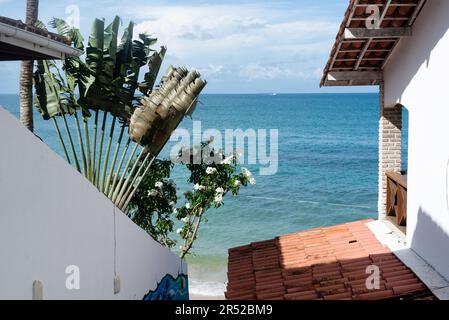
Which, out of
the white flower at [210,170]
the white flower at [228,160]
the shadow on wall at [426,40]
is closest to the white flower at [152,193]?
the white flower at [210,170]

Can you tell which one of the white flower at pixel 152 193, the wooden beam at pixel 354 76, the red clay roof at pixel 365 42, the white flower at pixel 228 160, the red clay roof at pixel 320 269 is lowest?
the red clay roof at pixel 320 269

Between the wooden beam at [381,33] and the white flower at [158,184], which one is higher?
the wooden beam at [381,33]

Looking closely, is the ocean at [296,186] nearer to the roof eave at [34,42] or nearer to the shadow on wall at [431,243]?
the shadow on wall at [431,243]

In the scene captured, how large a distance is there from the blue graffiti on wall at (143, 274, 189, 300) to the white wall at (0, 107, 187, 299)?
4.33 ft

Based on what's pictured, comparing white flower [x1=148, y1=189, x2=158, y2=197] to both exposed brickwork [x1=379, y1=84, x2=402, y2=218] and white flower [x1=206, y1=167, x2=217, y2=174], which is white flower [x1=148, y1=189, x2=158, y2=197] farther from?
exposed brickwork [x1=379, y1=84, x2=402, y2=218]

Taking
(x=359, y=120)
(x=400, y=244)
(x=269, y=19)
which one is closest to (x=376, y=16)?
(x=400, y=244)

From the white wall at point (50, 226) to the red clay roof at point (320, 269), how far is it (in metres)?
2.58

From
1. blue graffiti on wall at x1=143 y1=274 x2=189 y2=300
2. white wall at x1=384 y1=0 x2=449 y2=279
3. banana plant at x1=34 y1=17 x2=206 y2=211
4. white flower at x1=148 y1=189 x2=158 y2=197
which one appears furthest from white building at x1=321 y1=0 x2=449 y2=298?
white flower at x1=148 y1=189 x2=158 y2=197

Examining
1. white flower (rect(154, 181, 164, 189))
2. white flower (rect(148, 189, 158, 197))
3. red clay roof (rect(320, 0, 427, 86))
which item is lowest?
white flower (rect(148, 189, 158, 197))

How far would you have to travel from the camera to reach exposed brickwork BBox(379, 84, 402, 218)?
39.0 feet

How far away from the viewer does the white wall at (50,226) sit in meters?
5.18

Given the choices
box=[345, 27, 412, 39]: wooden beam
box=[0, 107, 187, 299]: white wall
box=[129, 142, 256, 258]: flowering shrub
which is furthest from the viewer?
box=[129, 142, 256, 258]: flowering shrub
